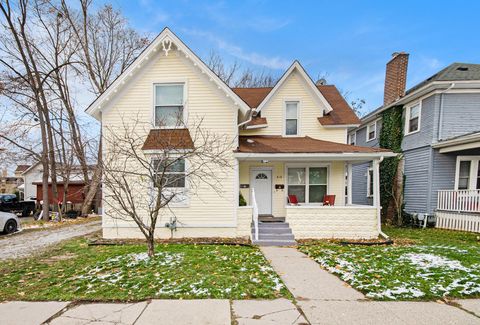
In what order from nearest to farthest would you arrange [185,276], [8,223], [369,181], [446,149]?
[185,276], [8,223], [446,149], [369,181]

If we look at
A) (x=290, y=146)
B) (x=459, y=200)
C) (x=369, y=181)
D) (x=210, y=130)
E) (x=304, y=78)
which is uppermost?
(x=304, y=78)

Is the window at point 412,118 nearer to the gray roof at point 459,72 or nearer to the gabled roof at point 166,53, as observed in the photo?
the gray roof at point 459,72

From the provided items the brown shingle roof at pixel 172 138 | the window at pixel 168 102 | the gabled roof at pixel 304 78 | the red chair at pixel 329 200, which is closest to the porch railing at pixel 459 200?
the red chair at pixel 329 200

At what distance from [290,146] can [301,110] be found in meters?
2.84

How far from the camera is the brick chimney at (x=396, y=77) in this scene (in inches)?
558

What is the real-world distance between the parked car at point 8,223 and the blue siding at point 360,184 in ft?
65.8

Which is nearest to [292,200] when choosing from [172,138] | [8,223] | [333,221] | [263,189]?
[263,189]

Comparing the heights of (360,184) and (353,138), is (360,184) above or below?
below

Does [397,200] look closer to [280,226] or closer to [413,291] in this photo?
[280,226]

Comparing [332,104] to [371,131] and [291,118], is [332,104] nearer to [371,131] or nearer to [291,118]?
[291,118]

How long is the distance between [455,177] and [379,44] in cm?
1059

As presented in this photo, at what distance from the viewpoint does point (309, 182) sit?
11008 mm

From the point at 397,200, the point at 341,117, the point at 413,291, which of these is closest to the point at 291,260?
the point at 413,291

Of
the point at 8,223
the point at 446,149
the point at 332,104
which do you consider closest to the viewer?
the point at 8,223
